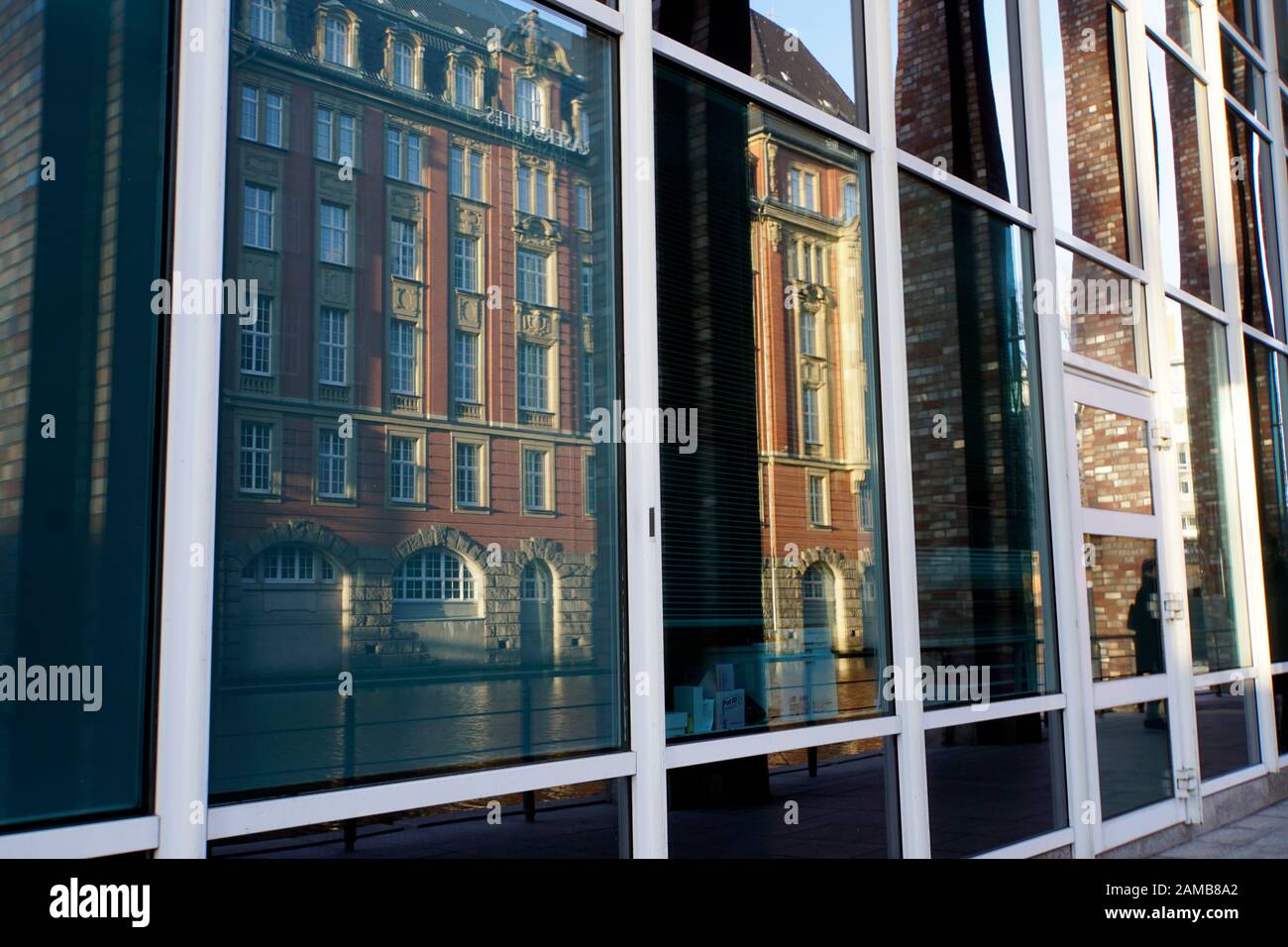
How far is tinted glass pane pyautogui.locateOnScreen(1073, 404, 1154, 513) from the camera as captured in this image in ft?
20.1

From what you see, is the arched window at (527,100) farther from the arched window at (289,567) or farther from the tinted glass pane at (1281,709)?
the tinted glass pane at (1281,709)

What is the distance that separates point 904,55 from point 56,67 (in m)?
3.85

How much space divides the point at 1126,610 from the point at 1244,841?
1.46 m

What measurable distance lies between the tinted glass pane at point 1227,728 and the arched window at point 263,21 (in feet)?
20.6

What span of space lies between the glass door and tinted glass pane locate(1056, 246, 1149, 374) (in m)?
0.23

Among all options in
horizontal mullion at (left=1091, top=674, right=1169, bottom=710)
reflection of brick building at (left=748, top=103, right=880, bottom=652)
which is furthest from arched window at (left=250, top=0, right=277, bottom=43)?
horizontal mullion at (left=1091, top=674, right=1169, bottom=710)

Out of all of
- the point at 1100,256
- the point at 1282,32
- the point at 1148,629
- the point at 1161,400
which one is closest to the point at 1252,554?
the point at 1161,400

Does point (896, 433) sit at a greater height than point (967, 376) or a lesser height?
lesser

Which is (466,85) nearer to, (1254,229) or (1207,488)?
(1207,488)

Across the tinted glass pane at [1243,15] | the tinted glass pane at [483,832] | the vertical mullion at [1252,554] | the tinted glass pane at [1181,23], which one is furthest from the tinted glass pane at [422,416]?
the tinted glass pane at [1243,15]

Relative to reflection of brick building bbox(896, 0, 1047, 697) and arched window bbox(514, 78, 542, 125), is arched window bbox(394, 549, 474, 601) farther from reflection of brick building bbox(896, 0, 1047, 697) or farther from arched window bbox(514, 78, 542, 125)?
reflection of brick building bbox(896, 0, 1047, 697)

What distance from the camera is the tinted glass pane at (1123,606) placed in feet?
19.7

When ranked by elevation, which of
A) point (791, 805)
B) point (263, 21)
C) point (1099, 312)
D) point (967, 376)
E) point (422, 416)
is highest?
point (1099, 312)

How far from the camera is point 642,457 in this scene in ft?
12.2
